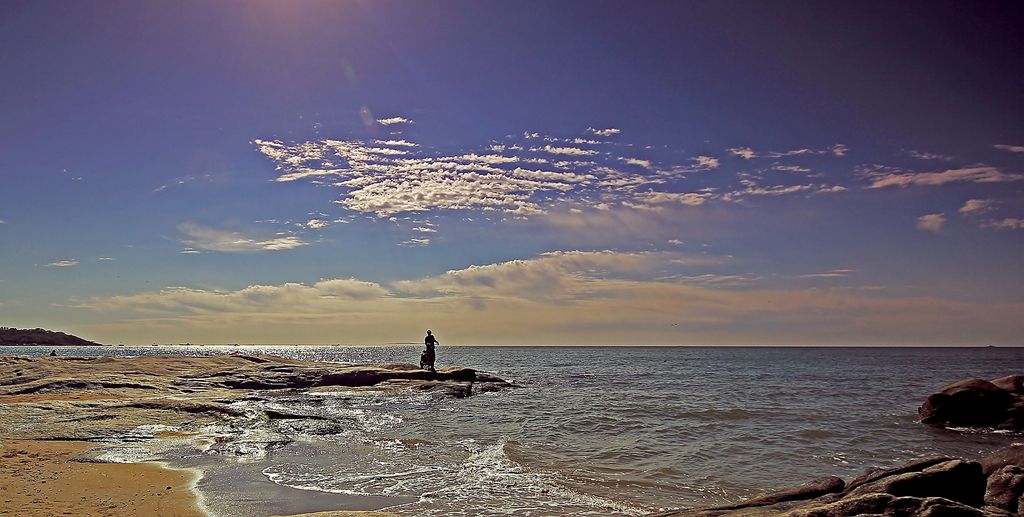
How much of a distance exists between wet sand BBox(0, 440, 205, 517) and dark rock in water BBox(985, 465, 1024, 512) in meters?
12.3

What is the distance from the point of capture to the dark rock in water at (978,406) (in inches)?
990

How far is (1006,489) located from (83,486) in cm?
1541

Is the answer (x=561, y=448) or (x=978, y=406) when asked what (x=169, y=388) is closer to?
(x=561, y=448)

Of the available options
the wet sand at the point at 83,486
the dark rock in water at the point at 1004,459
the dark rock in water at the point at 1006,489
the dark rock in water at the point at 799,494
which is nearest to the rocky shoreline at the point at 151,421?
the wet sand at the point at 83,486

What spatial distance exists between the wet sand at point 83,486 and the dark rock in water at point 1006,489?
12.3 metres

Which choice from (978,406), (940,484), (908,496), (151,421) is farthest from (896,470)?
(978,406)

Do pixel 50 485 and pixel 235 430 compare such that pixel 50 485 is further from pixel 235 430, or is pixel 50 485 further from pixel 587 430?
pixel 587 430

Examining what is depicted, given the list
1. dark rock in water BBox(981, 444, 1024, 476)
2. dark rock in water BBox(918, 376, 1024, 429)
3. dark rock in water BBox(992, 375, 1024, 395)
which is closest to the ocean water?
dark rock in water BBox(918, 376, 1024, 429)

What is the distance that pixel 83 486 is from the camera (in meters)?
11.2

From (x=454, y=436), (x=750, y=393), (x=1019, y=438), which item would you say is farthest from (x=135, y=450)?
(x=750, y=393)

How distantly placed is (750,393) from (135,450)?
39293mm

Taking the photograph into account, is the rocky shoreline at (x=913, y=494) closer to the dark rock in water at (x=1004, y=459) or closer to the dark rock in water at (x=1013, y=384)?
the dark rock in water at (x=1004, y=459)

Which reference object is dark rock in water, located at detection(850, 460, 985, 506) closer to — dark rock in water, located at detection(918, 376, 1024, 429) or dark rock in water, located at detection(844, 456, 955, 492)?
dark rock in water, located at detection(844, 456, 955, 492)

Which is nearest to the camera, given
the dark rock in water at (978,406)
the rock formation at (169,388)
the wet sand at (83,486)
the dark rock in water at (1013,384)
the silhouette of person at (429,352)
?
the wet sand at (83,486)
